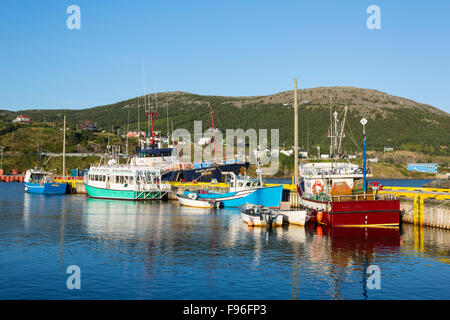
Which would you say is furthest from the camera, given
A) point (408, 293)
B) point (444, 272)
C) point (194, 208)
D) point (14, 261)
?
point (194, 208)

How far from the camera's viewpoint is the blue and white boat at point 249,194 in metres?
57.4

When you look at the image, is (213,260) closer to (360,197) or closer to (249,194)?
(360,197)

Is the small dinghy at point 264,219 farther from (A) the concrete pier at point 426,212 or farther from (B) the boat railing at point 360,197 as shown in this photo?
(A) the concrete pier at point 426,212

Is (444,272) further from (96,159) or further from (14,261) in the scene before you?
(96,159)

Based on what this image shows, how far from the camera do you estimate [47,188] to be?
97.4 meters

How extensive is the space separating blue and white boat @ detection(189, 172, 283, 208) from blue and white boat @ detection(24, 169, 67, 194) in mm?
43881

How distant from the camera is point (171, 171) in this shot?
90.8 m

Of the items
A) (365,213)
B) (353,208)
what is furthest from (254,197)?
(365,213)

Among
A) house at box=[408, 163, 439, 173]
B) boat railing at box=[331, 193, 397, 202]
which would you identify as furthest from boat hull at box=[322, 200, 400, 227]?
house at box=[408, 163, 439, 173]

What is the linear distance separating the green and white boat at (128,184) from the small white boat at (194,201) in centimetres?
909

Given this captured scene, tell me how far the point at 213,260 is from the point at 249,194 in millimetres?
31326

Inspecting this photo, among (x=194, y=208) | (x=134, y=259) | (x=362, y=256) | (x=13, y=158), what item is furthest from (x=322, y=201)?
(x=13, y=158)

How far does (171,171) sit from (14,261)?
6164 centimetres
